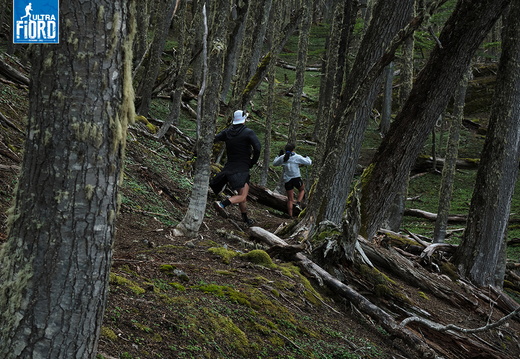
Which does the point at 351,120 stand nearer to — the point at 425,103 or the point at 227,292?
the point at 425,103

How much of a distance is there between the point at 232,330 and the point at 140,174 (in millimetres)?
5882

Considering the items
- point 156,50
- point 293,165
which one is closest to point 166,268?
point 293,165

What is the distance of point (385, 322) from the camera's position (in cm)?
537

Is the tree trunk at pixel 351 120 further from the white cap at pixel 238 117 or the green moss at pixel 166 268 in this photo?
the green moss at pixel 166 268

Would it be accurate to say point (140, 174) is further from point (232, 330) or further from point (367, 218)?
point (232, 330)

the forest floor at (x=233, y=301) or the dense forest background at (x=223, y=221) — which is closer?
the dense forest background at (x=223, y=221)

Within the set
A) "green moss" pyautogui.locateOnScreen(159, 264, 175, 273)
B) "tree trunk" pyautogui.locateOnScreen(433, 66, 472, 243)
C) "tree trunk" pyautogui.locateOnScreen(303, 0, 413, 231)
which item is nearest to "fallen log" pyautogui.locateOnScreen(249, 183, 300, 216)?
"tree trunk" pyautogui.locateOnScreen(433, 66, 472, 243)

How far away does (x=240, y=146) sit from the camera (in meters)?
8.83

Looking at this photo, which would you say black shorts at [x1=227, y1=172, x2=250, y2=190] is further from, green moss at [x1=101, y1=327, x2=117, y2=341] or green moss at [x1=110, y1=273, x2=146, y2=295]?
green moss at [x1=101, y1=327, x2=117, y2=341]

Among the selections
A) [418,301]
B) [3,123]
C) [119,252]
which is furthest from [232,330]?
[3,123]

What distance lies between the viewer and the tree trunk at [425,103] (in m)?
6.22

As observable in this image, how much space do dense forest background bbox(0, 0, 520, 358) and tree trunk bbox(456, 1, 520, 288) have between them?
0.08 feet

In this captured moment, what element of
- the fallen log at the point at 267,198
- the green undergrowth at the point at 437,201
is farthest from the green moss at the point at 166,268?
the green undergrowth at the point at 437,201

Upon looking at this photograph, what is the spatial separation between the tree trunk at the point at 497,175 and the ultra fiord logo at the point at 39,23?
7893mm
